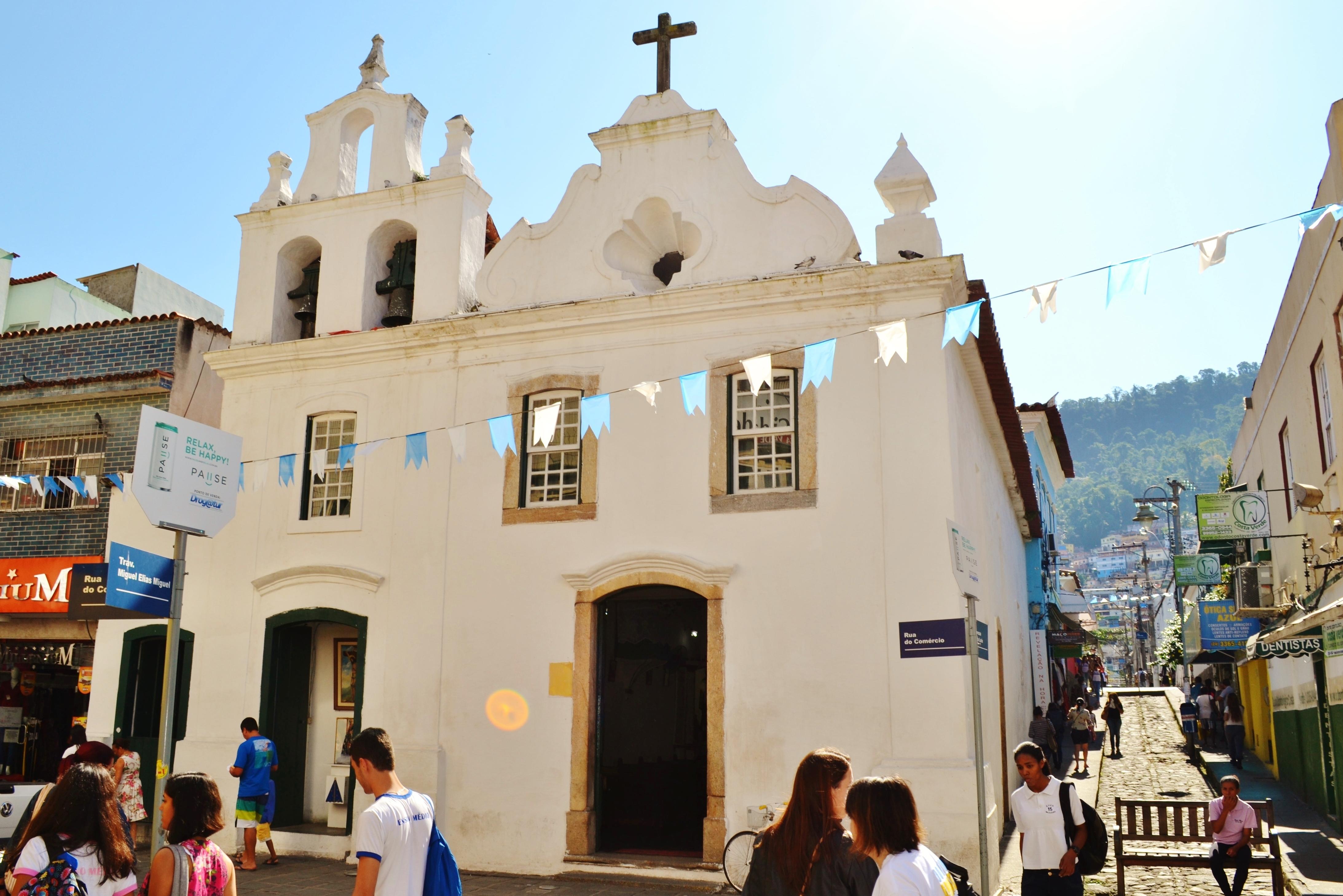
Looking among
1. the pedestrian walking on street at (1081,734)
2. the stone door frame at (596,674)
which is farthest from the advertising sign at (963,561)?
the pedestrian walking on street at (1081,734)

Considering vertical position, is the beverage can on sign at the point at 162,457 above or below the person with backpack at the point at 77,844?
above

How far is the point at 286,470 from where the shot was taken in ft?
47.4

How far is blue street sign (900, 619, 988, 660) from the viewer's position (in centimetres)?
1025

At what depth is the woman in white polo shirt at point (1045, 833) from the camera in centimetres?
766

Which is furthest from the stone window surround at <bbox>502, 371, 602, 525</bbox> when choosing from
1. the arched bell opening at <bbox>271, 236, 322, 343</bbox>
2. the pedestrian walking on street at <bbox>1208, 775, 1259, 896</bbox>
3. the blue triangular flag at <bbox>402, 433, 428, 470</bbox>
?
the pedestrian walking on street at <bbox>1208, 775, 1259, 896</bbox>

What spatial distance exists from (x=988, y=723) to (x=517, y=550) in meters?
6.35

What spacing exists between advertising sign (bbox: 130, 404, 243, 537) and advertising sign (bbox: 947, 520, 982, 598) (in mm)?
5981

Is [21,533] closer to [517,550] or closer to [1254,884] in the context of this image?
[517,550]

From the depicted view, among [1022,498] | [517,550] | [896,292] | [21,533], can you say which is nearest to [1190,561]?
[1022,498]

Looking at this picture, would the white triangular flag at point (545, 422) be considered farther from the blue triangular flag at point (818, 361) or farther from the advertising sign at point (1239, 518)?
the advertising sign at point (1239, 518)

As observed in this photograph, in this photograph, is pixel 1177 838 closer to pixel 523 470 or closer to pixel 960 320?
pixel 960 320

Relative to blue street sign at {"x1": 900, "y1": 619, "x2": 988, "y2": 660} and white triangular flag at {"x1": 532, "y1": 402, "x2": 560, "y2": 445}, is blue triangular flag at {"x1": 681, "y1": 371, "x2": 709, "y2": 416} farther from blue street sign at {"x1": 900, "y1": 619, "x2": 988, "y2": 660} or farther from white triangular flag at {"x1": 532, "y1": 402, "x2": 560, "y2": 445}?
blue street sign at {"x1": 900, "y1": 619, "x2": 988, "y2": 660}

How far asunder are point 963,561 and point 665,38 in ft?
28.1

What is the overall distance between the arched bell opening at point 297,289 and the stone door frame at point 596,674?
6280 mm
